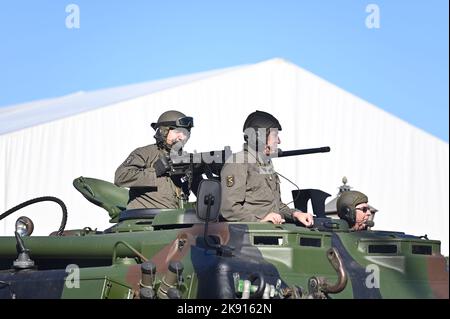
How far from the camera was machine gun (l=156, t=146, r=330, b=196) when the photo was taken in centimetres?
1223

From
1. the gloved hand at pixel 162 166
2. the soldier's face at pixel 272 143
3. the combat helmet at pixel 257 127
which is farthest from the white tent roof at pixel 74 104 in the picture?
the soldier's face at pixel 272 143

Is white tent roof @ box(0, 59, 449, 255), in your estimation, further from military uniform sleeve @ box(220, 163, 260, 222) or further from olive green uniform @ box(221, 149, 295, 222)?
military uniform sleeve @ box(220, 163, 260, 222)

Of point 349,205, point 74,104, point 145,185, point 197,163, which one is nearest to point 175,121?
point 145,185

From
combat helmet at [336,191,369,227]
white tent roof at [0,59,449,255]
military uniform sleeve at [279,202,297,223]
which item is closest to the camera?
military uniform sleeve at [279,202,297,223]

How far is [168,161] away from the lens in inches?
502

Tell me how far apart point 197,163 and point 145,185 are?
33.4 inches

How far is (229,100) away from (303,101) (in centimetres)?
210

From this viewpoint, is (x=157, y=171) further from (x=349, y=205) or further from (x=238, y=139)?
(x=238, y=139)

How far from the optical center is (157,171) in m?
12.9

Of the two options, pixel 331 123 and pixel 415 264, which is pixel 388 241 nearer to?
pixel 415 264

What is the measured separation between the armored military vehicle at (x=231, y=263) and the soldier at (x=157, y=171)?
40.4 inches

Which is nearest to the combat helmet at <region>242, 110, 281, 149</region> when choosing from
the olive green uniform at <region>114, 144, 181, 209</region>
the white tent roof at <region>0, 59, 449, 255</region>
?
the olive green uniform at <region>114, 144, 181, 209</region>

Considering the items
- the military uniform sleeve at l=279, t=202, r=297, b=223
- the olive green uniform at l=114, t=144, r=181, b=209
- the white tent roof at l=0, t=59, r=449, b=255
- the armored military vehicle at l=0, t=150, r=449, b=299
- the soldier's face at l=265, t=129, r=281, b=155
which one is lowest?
the armored military vehicle at l=0, t=150, r=449, b=299

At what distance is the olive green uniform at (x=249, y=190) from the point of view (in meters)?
11.6
